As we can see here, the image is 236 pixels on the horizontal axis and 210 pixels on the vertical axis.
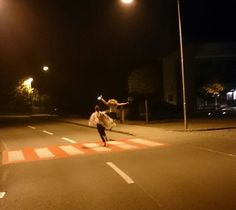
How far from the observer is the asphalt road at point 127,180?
793cm

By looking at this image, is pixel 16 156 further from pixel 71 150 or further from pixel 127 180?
pixel 127 180

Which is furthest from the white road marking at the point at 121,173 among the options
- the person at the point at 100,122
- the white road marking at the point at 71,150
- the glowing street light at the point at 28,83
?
the glowing street light at the point at 28,83

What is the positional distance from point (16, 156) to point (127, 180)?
728 centimetres

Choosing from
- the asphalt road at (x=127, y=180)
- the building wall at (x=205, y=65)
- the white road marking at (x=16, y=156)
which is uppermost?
the building wall at (x=205, y=65)

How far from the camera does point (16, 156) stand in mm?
16172

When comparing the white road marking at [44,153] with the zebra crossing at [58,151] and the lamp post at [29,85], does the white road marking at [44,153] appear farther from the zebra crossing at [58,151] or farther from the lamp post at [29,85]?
the lamp post at [29,85]

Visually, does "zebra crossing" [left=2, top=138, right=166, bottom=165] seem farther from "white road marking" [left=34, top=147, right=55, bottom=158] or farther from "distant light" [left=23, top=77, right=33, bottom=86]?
"distant light" [left=23, top=77, right=33, bottom=86]

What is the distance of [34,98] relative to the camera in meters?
73.6

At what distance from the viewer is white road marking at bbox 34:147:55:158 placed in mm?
15704

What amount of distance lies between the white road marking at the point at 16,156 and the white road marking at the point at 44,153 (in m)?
0.64

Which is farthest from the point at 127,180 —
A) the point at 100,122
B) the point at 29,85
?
the point at 29,85

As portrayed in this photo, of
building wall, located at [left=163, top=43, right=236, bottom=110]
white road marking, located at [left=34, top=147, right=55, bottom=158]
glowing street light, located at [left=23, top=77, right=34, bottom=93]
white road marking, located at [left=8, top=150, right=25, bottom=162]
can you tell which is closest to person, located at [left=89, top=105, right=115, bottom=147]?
white road marking, located at [left=34, top=147, right=55, bottom=158]

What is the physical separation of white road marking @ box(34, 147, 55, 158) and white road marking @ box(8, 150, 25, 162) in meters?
0.64

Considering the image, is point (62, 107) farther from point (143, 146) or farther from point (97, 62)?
point (143, 146)
